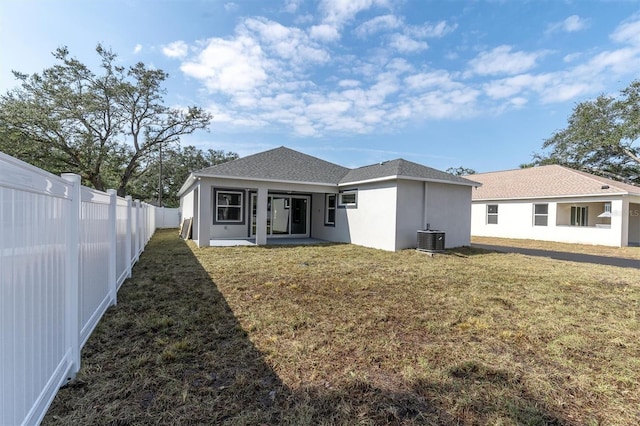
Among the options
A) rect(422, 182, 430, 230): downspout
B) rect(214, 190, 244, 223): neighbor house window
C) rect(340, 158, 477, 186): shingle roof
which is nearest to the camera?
rect(340, 158, 477, 186): shingle roof

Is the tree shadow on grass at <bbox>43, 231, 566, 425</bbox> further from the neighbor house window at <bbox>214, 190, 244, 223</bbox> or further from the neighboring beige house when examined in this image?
the neighboring beige house

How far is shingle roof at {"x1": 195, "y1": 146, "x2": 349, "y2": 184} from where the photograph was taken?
12.1 meters

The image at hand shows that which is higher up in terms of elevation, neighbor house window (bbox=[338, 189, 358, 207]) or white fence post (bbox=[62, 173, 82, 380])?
neighbor house window (bbox=[338, 189, 358, 207])

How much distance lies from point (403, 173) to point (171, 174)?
2972cm

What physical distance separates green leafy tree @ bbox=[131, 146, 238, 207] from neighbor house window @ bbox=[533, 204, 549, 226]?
1135 inches

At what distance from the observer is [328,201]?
48.0 feet

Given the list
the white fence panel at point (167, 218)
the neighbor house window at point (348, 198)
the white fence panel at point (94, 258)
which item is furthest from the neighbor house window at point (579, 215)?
the white fence panel at point (167, 218)

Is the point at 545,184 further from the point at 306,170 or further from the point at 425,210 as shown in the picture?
the point at 306,170

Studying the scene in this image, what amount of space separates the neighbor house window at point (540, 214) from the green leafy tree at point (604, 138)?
1126cm

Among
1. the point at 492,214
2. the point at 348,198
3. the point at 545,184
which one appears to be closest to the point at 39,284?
the point at 348,198

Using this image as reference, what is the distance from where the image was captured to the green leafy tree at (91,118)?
18703mm

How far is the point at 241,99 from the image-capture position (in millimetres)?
15570

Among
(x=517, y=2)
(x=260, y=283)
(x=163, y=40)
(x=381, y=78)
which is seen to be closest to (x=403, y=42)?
(x=381, y=78)

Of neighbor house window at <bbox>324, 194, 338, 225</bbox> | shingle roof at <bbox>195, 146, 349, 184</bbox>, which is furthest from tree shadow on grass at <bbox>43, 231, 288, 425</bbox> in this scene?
neighbor house window at <bbox>324, 194, 338, 225</bbox>
